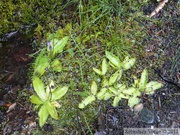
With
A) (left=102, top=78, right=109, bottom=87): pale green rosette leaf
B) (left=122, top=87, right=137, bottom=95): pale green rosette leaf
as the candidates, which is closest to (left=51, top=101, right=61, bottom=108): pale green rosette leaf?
(left=102, top=78, right=109, bottom=87): pale green rosette leaf

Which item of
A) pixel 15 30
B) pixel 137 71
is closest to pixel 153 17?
pixel 137 71

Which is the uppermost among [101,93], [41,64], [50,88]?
[41,64]


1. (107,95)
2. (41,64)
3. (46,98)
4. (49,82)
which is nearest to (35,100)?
(46,98)

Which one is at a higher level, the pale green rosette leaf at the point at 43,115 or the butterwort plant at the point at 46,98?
the butterwort plant at the point at 46,98

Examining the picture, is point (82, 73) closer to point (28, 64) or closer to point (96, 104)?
point (96, 104)

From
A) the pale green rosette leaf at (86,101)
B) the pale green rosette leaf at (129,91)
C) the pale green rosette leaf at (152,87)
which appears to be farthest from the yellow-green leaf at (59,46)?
the pale green rosette leaf at (152,87)

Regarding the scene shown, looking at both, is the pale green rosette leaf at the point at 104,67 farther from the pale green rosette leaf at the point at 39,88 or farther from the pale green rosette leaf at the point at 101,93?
the pale green rosette leaf at the point at 39,88

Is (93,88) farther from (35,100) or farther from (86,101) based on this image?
(35,100)

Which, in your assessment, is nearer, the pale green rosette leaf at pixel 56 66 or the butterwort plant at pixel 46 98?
the butterwort plant at pixel 46 98
